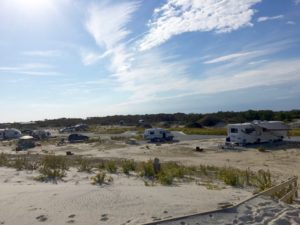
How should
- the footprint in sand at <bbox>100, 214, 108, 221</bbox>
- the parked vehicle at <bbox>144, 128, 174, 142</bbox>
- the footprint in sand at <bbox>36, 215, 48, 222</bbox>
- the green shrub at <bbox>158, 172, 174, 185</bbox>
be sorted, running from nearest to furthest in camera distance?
1. the footprint in sand at <bbox>100, 214, 108, 221</bbox>
2. the footprint in sand at <bbox>36, 215, 48, 222</bbox>
3. the green shrub at <bbox>158, 172, 174, 185</bbox>
4. the parked vehicle at <bbox>144, 128, 174, 142</bbox>

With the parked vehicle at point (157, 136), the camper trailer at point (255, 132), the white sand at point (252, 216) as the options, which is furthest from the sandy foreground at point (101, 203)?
the parked vehicle at point (157, 136)

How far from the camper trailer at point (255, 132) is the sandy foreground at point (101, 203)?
1001 inches

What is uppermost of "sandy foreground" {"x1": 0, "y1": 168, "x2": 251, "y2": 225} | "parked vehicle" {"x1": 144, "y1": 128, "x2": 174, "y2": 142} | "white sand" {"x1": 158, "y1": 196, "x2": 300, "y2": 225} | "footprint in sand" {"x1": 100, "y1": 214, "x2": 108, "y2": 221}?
"parked vehicle" {"x1": 144, "y1": 128, "x2": 174, "y2": 142}

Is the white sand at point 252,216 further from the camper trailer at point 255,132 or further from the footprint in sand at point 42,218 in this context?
the camper trailer at point 255,132

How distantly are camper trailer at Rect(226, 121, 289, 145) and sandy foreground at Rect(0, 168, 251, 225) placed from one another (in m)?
25.4

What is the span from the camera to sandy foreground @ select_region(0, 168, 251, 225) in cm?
824

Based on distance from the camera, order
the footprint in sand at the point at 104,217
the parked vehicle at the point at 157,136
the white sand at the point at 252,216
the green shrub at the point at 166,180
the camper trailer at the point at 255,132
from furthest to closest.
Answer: the parked vehicle at the point at 157,136 < the camper trailer at the point at 255,132 < the green shrub at the point at 166,180 < the footprint in sand at the point at 104,217 < the white sand at the point at 252,216

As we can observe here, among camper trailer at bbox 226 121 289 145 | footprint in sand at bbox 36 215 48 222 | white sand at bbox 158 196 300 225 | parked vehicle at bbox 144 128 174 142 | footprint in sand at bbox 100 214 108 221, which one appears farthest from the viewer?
parked vehicle at bbox 144 128 174 142

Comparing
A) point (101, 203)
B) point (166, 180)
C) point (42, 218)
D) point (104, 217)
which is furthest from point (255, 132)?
point (42, 218)

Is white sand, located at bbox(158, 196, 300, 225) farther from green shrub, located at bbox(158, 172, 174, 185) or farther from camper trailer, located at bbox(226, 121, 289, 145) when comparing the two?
camper trailer, located at bbox(226, 121, 289, 145)

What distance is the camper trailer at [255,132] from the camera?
3572 centimetres

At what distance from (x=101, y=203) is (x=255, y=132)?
28.9 metres

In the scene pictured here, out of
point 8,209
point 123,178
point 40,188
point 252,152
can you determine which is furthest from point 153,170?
point 252,152

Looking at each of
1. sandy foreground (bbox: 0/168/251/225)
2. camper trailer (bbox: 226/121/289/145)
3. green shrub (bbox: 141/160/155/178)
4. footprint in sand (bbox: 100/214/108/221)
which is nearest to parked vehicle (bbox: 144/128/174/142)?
camper trailer (bbox: 226/121/289/145)
